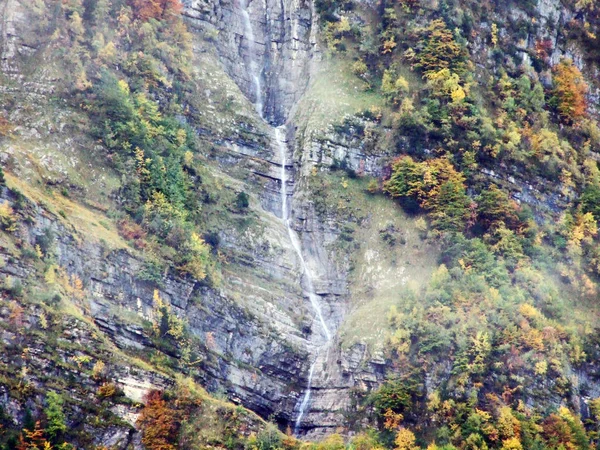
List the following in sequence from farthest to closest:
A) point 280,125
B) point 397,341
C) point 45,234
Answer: point 280,125 < point 397,341 < point 45,234

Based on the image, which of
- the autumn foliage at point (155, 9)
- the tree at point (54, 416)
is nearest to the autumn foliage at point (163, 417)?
the tree at point (54, 416)

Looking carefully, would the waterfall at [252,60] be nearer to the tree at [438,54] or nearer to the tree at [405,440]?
the tree at [438,54]

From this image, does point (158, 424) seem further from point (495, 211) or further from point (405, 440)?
point (495, 211)

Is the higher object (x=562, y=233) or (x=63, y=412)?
(x=562, y=233)

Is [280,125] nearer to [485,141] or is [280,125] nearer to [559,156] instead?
[485,141]

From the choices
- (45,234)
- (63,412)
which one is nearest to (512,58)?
(45,234)

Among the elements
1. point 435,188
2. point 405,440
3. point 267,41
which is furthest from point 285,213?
point 405,440

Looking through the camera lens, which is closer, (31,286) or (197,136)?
(31,286)
